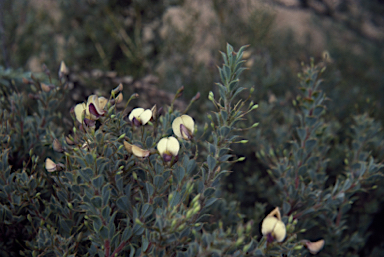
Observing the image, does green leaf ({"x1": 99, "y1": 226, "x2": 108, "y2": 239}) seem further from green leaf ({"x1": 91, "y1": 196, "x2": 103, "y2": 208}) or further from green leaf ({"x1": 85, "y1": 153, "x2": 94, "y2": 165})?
green leaf ({"x1": 85, "y1": 153, "x2": 94, "y2": 165})

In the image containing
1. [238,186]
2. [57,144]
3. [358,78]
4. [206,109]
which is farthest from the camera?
[358,78]

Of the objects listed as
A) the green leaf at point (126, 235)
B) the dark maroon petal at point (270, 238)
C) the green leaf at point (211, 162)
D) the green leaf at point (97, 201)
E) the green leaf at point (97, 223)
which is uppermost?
the green leaf at point (211, 162)

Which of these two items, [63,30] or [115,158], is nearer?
[115,158]

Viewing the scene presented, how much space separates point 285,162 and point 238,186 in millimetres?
442

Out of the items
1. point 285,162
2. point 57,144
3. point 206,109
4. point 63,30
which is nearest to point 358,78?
point 206,109

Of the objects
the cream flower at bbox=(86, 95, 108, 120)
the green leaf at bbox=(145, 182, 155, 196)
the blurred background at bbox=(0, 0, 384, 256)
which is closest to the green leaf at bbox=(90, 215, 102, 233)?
the green leaf at bbox=(145, 182, 155, 196)

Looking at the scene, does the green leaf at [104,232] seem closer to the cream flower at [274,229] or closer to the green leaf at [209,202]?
the green leaf at [209,202]

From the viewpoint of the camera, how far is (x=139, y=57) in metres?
2.31

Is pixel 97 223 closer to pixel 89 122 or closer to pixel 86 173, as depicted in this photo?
pixel 86 173

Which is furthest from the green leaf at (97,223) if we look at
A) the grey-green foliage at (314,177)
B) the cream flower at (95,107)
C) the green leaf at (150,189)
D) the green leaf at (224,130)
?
the grey-green foliage at (314,177)

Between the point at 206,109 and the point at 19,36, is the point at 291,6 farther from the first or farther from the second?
the point at 19,36

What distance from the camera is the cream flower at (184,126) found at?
0.73m

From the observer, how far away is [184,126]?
738 mm

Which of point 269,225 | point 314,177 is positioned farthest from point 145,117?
point 314,177
